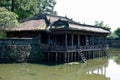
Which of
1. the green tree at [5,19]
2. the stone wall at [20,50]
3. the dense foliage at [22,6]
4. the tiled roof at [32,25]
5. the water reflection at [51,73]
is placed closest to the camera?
the water reflection at [51,73]

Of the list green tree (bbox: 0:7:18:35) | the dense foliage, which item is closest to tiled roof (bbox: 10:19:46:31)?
green tree (bbox: 0:7:18:35)

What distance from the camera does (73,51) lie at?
2994 centimetres

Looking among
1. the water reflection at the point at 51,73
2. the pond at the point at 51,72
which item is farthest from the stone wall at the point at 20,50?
the water reflection at the point at 51,73

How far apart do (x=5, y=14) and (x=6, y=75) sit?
18.4ft

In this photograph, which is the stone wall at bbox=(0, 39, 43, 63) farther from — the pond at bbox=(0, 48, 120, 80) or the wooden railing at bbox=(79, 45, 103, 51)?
the wooden railing at bbox=(79, 45, 103, 51)

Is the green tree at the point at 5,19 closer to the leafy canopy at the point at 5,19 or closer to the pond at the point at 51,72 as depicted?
the leafy canopy at the point at 5,19

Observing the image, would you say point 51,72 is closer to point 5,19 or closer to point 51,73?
point 51,73

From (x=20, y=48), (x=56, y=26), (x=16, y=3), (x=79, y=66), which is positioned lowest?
(x=79, y=66)

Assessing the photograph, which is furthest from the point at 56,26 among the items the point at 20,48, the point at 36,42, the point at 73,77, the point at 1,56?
the point at 73,77

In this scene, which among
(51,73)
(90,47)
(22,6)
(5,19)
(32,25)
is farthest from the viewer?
(22,6)

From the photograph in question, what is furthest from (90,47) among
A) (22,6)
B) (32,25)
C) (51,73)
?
(22,6)

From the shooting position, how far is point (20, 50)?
28234 millimetres

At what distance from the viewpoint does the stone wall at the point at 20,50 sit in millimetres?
27719

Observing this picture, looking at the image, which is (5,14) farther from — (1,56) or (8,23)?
(1,56)
